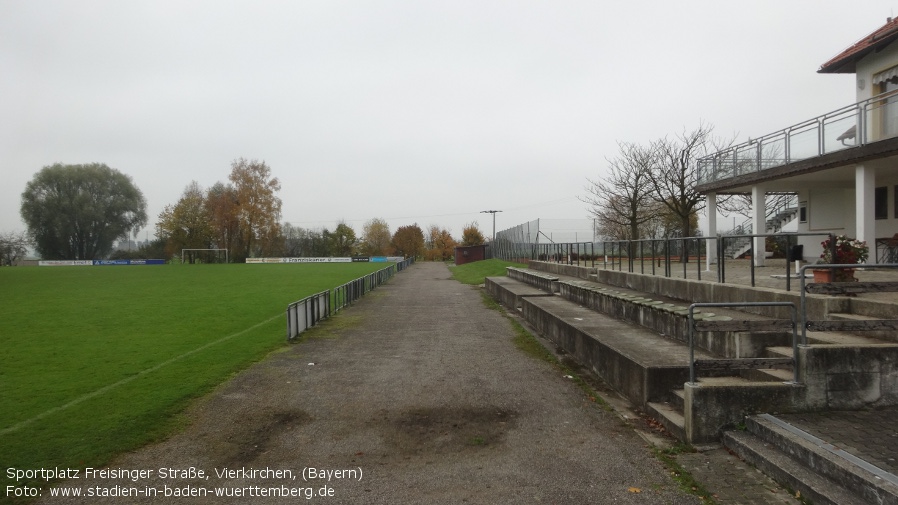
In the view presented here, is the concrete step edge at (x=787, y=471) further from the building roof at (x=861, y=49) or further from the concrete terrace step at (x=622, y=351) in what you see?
the building roof at (x=861, y=49)

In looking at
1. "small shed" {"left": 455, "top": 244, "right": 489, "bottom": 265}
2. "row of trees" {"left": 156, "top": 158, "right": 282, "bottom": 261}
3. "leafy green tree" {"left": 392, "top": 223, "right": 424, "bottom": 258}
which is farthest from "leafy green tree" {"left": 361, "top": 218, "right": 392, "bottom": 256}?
"small shed" {"left": 455, "top": 244, "right": 489, "bottom": 265}

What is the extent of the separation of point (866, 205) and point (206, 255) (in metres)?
85.8

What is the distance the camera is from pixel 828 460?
12.7 feet

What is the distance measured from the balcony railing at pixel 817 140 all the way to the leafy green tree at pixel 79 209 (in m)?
86.5

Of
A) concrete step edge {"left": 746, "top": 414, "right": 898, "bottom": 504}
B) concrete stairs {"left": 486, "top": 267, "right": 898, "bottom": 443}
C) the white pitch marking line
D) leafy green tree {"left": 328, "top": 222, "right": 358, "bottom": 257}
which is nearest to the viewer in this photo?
concrete step edge {"left": 746, "top": 414, "right": 898, "bottom": 504}

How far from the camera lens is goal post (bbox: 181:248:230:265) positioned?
270 ft

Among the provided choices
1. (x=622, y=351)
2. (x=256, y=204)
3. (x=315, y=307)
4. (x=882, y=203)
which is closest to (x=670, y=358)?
(x=622, y=351)

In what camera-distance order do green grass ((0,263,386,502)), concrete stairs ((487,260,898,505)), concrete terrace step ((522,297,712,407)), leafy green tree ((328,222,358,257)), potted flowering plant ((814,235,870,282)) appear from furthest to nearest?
leafy green tree ((328,222,358,257)), potted flowering plant ((814,235,870,282)), concrete terrace step ((522,297,712,407)), green grass ((0,263,386,502)), concrete stairs ((487,260,898,505))

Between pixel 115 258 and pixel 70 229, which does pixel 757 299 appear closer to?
pixel 70 229

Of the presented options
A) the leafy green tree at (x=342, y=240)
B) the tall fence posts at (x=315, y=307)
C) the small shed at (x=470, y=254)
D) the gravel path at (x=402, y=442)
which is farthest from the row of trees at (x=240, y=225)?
the gravel path at (x=402, y=442)

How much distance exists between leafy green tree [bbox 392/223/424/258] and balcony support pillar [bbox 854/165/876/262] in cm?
9437

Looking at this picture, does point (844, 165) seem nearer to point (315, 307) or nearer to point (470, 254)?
point (315, 307)

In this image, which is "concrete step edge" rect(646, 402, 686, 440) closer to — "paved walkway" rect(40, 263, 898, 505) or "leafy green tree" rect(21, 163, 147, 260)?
"paved walkway" rect(40, 263, 898, 505)

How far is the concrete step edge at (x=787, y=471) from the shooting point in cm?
364
